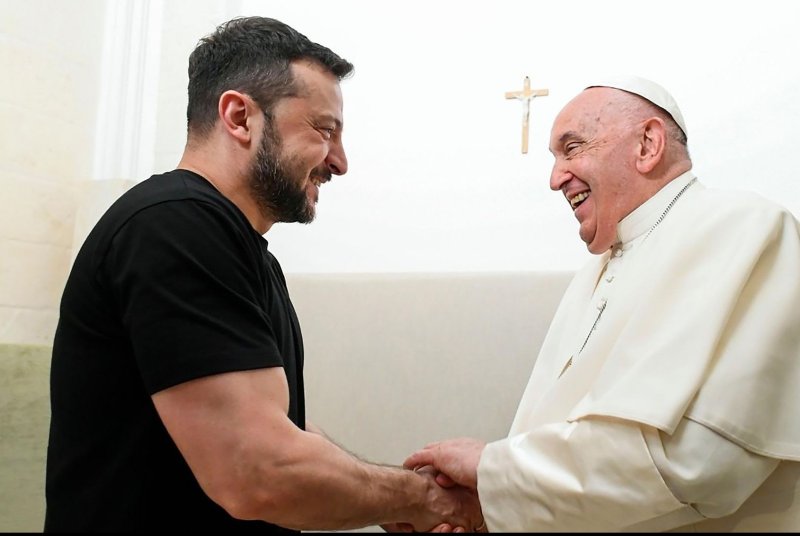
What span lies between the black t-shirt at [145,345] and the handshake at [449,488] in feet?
1.74

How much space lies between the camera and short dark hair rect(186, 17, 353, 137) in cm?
229

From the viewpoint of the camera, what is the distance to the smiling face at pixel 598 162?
271cm

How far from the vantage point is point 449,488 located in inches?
91.8

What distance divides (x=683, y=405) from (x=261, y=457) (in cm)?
100

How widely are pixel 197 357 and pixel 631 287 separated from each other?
51.1 inches

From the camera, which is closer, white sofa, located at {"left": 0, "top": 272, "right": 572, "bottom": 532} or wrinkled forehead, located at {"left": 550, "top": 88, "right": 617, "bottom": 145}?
wrinkled forehead, located at {"left": 550, "top": 88, "right": 617, "bottom": 145}

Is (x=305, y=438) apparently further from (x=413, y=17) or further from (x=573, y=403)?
(x=413, y=17)

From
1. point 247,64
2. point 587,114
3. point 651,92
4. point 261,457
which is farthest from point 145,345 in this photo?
point 651,92

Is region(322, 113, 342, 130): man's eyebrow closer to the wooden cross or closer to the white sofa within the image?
the white sofa

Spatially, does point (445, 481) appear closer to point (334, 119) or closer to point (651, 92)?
point (334, 119)

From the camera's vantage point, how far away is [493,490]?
87.1 inches

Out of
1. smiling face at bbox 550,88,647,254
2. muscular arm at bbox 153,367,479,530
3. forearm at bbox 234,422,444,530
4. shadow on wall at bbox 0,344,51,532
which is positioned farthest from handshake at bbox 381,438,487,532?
shadow on wall at bbox 0,344,51,532

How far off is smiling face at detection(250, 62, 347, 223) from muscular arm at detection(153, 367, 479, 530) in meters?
0.66

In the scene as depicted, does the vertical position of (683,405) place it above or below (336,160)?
below
